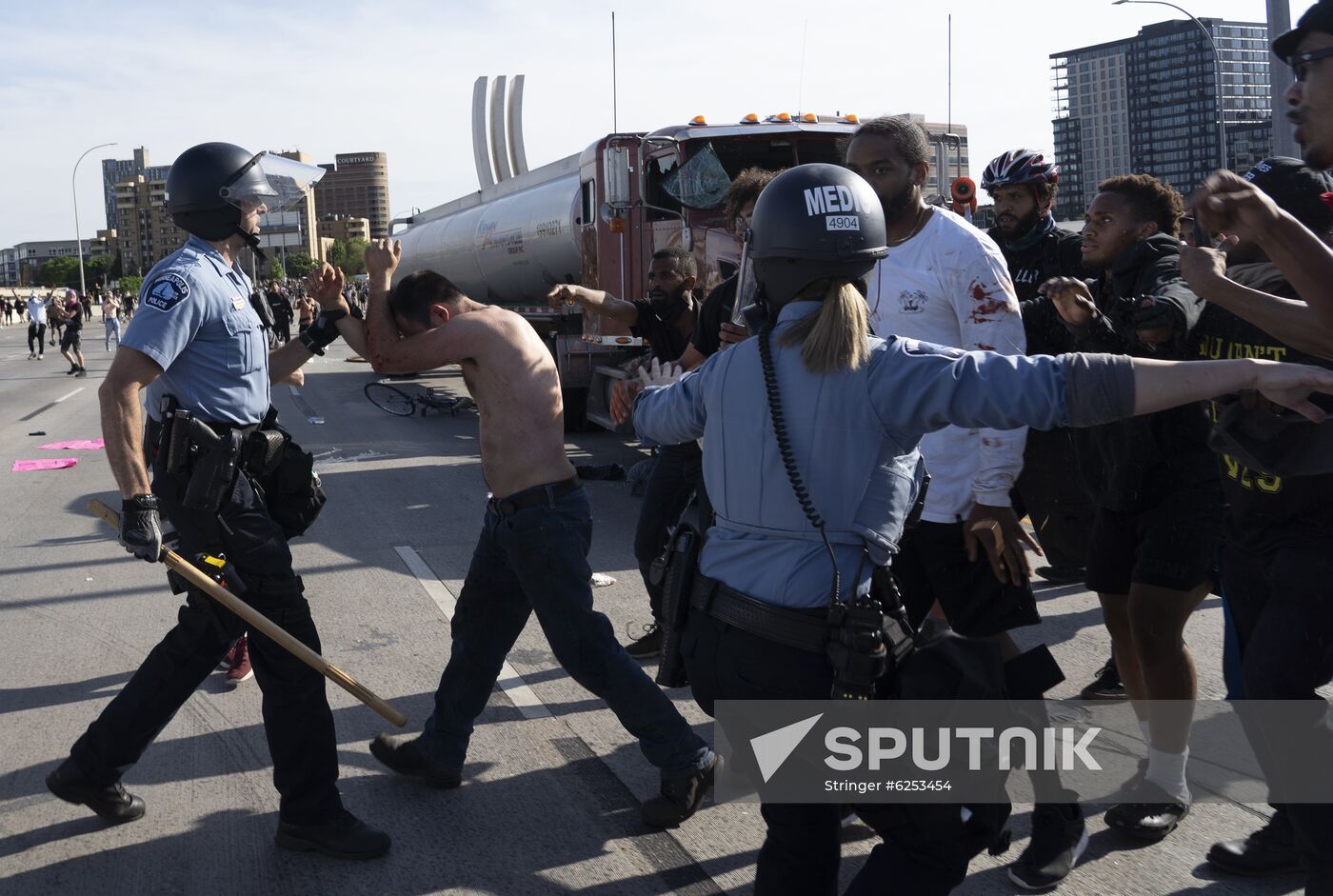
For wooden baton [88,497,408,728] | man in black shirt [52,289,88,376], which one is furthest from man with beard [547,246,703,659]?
man in black shirt [52,289,88,376]

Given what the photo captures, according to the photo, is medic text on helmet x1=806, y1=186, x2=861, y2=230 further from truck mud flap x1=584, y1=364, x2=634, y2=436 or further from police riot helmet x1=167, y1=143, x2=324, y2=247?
truck mud flap x1=584, y1=364, x2=634, y2=436

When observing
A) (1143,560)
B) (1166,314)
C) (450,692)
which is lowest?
(450,692)

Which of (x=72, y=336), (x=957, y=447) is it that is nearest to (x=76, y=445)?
(x=957, y=447)

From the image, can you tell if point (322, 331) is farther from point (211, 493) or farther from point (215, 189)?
point (211, 493)

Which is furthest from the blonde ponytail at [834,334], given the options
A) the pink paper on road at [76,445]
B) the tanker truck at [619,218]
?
the pink paper on road at [76,445]

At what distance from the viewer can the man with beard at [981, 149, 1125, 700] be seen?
14.9 feet

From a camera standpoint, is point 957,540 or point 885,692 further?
point 957,540

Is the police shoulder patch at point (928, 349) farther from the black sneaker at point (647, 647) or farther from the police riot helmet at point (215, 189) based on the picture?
the black sneaker at point (647, 647)

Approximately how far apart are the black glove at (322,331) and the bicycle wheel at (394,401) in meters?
12.7

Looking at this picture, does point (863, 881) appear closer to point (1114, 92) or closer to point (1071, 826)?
point (1071, 826)

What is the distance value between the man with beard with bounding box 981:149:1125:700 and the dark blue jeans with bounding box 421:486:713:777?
5.42 feet

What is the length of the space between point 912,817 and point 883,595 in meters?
0.44

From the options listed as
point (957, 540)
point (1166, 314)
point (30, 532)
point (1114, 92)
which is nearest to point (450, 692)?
point (957, 540)

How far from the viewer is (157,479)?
380 centimetres
